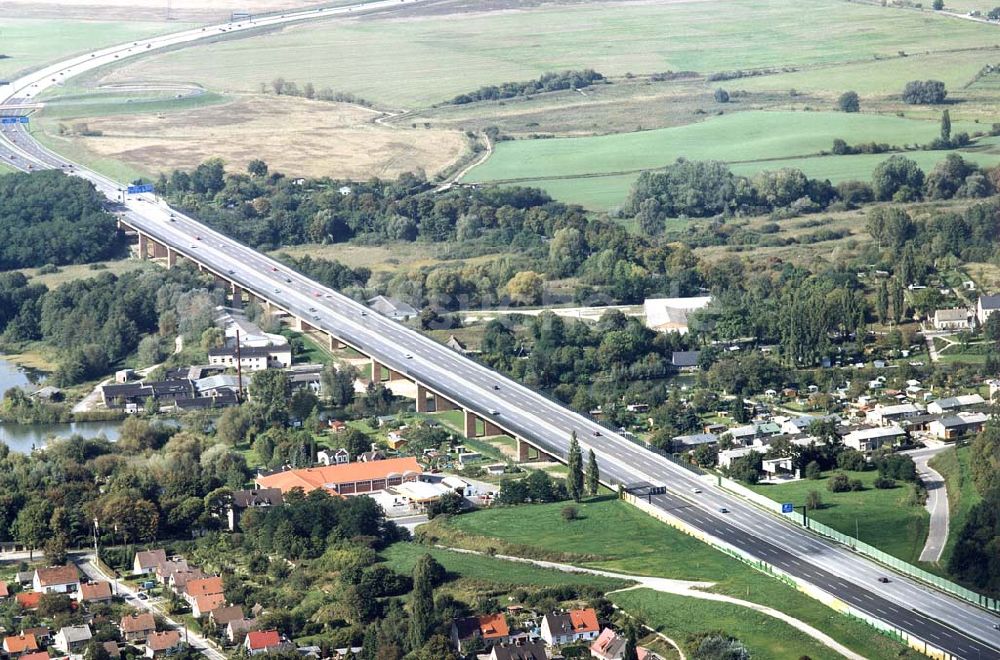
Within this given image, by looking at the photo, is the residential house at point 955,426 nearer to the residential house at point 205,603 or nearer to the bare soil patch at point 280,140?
the residential house at point 205,603

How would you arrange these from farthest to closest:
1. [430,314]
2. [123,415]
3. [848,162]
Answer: [848,162] → [430,314] → [123,415]

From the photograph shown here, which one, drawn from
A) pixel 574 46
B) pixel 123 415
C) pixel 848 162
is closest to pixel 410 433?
pixel 123 415

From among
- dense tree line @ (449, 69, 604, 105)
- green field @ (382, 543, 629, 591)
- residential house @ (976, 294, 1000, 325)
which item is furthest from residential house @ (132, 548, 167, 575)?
dense tree line @ (449, 69, 604, 105)

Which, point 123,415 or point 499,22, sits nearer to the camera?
point 123,415

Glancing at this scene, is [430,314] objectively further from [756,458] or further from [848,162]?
[848,162]

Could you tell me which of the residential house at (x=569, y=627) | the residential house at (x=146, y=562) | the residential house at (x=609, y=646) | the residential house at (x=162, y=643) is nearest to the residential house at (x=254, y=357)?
the residential house at (x=146, y=562)

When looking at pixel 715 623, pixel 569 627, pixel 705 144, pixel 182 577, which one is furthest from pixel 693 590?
pixel 705 144

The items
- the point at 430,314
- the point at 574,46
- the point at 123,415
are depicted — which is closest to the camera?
the point at 123,415
